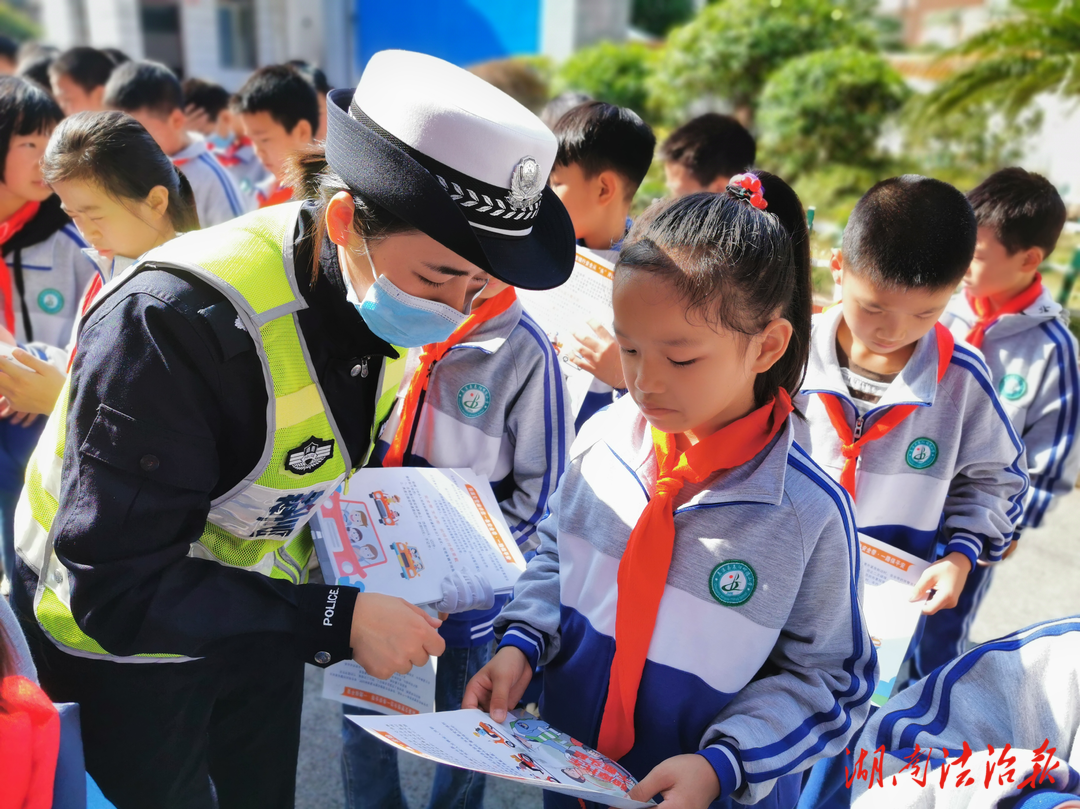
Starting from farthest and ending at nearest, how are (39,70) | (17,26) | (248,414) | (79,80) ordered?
(17,26) → (39,70) → (79,80) → (248,414)

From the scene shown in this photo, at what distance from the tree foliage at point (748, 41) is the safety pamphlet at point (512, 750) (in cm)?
1236

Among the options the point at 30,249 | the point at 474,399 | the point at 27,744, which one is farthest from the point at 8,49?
the point at 27,744

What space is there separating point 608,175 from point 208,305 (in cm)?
161

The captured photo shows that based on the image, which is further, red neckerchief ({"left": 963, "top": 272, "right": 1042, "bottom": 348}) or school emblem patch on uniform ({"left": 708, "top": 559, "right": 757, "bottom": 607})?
red neckerchief ({"left": 963, "top": 272, "right": 1042, "bottom": 348})

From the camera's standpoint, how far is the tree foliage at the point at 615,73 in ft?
48.8

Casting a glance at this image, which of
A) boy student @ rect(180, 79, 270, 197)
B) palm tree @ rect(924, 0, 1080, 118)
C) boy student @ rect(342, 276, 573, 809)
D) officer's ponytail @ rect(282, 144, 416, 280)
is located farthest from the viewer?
palm tree @ rect(924, 0, 1080, 118)

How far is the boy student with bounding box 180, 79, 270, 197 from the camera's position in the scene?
5719mm

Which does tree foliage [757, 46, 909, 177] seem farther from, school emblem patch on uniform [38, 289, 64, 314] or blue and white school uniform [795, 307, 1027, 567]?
school emblem patch on uniform [38, 289, 64, 314]

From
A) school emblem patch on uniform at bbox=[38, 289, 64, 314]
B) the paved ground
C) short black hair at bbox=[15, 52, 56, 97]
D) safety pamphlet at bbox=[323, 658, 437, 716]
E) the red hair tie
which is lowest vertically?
the paved ground

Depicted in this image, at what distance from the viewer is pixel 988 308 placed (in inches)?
102

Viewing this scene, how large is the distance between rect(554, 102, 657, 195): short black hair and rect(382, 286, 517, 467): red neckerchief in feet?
2.38

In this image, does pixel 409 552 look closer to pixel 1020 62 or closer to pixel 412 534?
pixel 412 534

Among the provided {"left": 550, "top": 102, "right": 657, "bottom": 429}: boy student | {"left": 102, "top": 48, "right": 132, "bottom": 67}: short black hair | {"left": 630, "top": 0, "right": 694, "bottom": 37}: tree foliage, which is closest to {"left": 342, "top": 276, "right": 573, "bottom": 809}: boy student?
{"left": 550, "top": 102, "right": 657, "bottom": 429}: boy student

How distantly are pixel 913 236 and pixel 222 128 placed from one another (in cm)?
658
